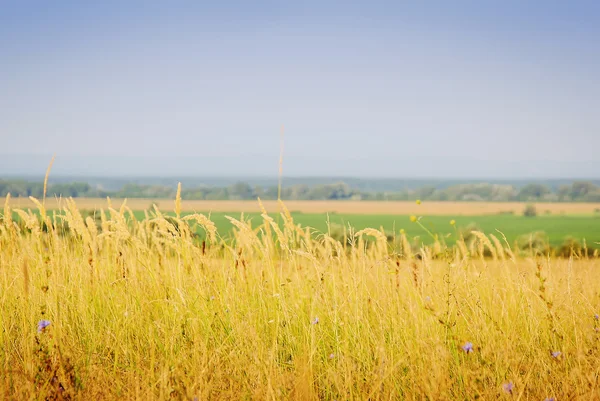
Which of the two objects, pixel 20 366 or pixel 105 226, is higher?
pixel 105 226

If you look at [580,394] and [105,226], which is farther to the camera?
[105,226]

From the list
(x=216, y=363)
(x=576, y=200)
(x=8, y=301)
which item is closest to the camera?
(x=216, y=363)

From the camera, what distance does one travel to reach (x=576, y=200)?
195 ft

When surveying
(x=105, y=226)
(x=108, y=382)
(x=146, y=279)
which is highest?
(x=105, y=226)

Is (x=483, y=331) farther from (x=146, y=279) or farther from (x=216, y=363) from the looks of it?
(x=146, y=279)

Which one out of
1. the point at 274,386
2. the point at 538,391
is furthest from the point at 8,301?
the point at 538,391

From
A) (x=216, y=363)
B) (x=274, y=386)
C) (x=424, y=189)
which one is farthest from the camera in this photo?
(x=424, y=189)

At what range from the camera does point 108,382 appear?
3260 mm

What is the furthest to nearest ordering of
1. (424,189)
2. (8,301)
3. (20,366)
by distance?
(424,189) → (8,301) → (20,366)

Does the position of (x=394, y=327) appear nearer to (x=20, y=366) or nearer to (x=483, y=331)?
(x=483, y=331)

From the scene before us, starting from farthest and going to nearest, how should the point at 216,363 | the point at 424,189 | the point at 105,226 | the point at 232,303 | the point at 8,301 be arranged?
1. the point at 424,189
2. the point at 105,226
3. the point at 8,301
4. the point at 232,303
5. the point at 216,363

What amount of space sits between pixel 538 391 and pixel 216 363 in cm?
180

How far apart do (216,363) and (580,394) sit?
2005mm

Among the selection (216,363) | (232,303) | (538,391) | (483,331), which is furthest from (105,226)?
(538,391)
